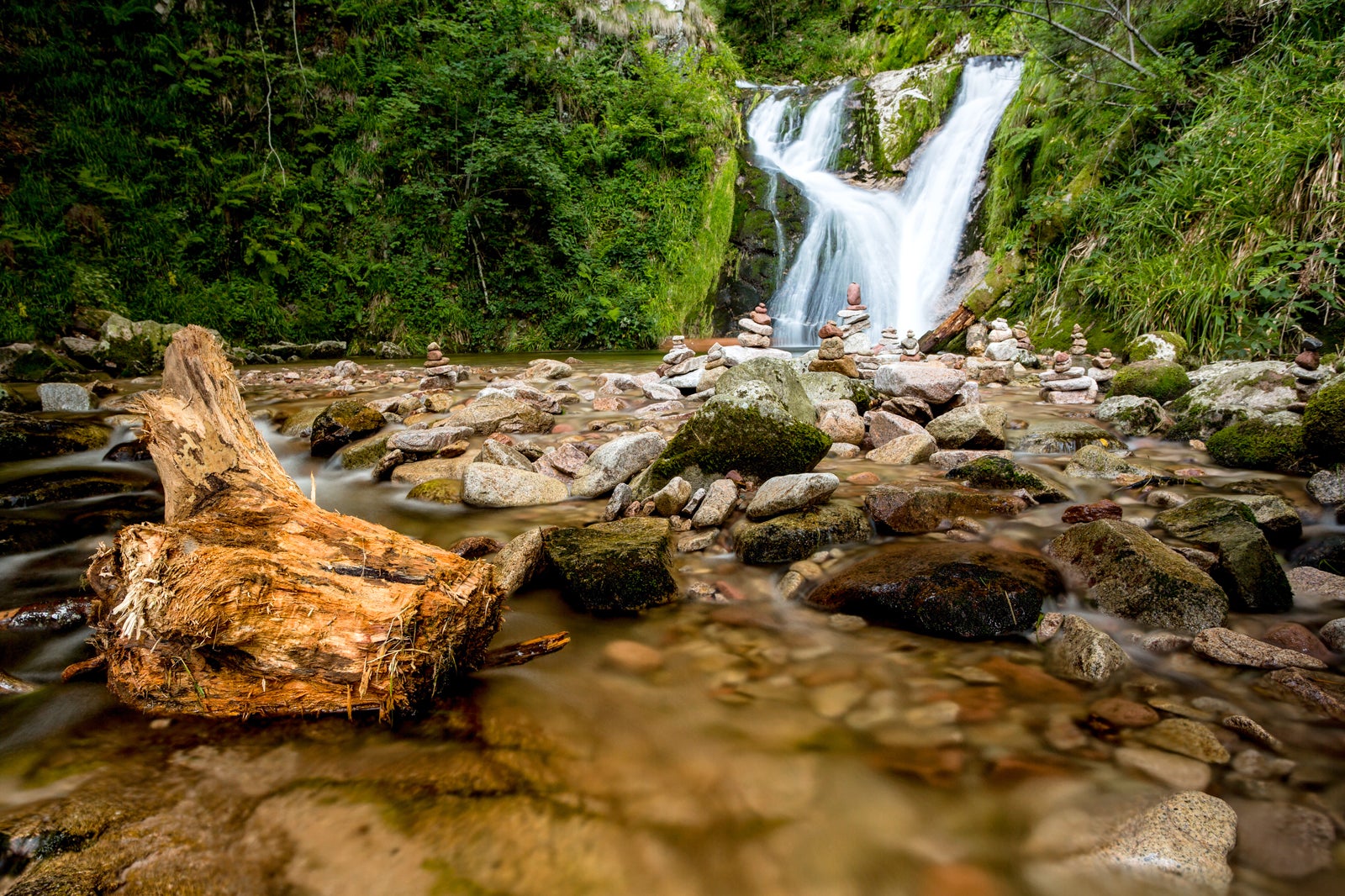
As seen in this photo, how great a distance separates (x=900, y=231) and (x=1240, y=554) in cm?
1133

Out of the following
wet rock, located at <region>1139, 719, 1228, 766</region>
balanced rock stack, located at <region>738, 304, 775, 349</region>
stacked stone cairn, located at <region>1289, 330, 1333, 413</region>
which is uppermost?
balanced rock stack, located at <region>738, 304, 775, 349</region>

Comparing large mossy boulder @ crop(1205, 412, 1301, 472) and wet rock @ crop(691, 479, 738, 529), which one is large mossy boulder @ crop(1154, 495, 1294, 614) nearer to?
large mossy boulder @ crop(1205, 412, 1301, 472)

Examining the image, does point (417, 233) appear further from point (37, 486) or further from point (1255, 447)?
point (1255, 447)

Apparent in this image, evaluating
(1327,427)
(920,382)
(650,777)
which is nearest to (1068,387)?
(920,382)

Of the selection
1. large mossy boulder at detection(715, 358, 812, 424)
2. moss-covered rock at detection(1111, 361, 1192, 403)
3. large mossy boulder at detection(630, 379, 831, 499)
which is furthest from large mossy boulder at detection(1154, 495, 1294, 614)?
moss-covered rock at detection(1111, 361, 1192, 403)

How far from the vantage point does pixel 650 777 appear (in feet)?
5.08

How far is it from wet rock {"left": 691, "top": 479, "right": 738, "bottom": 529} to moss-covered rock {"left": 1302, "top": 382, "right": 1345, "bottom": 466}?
338 centimetres

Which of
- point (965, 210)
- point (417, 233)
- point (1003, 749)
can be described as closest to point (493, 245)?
point (417, 233)

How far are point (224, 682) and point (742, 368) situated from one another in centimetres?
371

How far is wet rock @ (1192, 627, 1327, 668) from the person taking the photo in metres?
1.81

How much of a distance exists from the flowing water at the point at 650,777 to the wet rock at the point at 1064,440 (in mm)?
2364

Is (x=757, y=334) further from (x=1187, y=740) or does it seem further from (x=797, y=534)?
(x=1187, y=740)

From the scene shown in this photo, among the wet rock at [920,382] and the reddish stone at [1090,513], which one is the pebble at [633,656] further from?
the wet rock at [920,382]

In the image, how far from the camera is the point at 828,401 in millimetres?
5207
